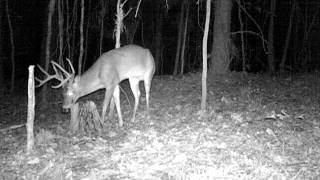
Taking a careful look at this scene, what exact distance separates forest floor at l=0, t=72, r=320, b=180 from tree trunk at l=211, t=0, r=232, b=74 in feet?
→ 7.36

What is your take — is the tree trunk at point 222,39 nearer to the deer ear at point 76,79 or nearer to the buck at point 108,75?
the buck at point 108,75

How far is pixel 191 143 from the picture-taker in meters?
7.85

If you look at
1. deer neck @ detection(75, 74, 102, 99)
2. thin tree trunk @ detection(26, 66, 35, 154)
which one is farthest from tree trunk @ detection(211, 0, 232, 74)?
thin tree trunk @ detection(26, 66, 35, 154)

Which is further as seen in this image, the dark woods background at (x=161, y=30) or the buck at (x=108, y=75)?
the dark woods background at (x=161, y=30)

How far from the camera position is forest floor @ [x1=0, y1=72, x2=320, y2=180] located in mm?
6539

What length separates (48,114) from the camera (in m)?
12.9

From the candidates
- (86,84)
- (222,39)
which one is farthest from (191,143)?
(222,39)

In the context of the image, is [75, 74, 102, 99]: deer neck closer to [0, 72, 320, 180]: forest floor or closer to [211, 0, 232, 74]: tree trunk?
[0, 72, 320, 180]: forest floor

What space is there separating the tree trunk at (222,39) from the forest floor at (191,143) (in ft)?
7.36

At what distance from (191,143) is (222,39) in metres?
7.53

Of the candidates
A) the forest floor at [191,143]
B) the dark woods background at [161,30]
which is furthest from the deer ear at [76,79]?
the dark woods background at [161,30]

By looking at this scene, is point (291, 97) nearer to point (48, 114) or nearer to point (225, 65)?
point (225, 65)

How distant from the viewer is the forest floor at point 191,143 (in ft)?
21.5

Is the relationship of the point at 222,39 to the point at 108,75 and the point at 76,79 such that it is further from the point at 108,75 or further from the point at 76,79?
the point at 76,79
